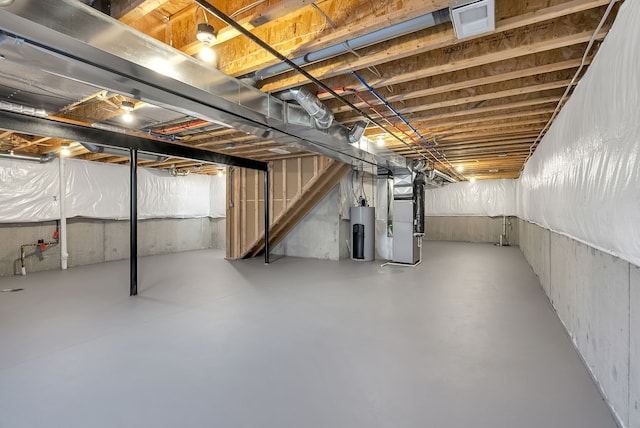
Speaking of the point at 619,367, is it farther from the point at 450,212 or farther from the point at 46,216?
the point at 450,212

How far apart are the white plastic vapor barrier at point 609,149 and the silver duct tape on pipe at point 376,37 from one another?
82 cm

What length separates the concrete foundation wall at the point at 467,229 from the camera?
996 cm

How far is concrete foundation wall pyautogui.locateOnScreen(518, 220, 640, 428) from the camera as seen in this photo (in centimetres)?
152

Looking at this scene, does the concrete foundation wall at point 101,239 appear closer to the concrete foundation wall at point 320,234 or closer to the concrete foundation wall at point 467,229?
the concrete foundation wall at point 320,234

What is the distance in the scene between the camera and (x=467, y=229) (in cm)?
1044

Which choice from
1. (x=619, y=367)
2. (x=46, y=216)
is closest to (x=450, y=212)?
(x=619, y=367)

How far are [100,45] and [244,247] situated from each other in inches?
225

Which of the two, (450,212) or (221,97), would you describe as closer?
(221,97)

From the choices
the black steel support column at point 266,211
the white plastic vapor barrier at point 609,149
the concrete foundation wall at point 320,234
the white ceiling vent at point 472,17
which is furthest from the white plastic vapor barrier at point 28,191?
the white plastic vapor barrier at point 609,149

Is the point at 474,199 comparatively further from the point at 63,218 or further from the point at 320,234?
the point at 63,218

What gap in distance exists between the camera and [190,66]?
2053 millimetres

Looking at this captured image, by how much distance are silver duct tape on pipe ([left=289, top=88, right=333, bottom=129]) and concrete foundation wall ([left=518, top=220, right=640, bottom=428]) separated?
7.47 feet

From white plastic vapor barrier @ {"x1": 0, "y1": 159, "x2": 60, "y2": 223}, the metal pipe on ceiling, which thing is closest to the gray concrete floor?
white plastic vapor barrier @ {"x1": 0, "y1": 159, "x2": 60, "y2": 223}

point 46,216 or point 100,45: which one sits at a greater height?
point 100,45
